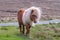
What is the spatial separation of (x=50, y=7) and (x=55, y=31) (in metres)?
16.9

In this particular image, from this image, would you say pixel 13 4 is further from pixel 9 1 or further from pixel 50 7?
pixel 50 7

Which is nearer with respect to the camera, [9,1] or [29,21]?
[29,21]

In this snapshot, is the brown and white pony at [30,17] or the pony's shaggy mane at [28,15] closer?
the brown and white pony at [30,17]

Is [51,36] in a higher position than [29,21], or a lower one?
lower

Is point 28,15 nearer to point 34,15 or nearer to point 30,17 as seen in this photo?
point 30,17

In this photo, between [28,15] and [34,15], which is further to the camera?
[28,15]

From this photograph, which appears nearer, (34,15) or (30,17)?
(34,15)

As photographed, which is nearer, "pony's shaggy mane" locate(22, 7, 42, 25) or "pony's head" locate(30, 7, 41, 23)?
"pony's head" locate(30, 7, 41, 23)

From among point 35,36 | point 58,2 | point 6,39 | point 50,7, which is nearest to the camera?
point 6,39

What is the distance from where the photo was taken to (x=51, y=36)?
1219 centimetres

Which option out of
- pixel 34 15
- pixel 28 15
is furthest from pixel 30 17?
pixel 34 15

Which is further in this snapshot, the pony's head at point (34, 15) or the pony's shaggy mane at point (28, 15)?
the pony's shaggy mane at point (28, 15)

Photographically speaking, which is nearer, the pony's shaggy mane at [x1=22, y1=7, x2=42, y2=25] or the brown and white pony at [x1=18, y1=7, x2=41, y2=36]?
the brown and white pony at [x1=18, y1=7, x2=41, y2=36]

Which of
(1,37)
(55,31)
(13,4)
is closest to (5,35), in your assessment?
(1,37)
